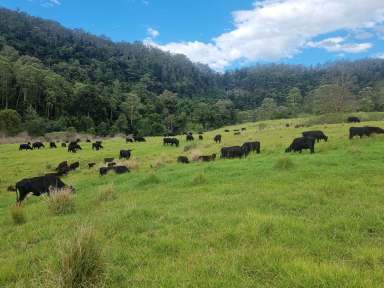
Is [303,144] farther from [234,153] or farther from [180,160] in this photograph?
[180,160]

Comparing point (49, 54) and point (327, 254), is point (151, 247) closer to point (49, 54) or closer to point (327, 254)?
point (327, 254)

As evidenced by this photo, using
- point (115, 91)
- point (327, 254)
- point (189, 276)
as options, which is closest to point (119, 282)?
point (189, 276)

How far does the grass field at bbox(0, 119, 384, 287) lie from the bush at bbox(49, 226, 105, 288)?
9.0 inches

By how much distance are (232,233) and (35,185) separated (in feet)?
38.4

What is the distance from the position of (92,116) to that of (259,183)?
8326 centimetres

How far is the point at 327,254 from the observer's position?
5.73 metres

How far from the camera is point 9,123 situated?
60.0 meters

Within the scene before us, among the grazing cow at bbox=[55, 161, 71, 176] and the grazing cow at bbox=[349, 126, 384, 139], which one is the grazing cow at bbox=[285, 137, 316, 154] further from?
the grazing cow at bbox=[55, 161, 71, 176]

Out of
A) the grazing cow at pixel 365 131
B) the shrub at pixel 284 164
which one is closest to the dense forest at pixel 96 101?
the grazing cow at pixel 365 131

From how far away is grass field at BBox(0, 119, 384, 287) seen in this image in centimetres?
508

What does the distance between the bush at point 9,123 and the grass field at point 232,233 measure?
54.0m

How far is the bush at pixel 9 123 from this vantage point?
59.1 meters

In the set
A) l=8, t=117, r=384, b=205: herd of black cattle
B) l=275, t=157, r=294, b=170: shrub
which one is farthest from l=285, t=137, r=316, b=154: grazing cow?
l=275, t=157, r=294, b=170: shrub

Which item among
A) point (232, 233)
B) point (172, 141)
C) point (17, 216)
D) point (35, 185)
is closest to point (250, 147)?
point (35, 185)
